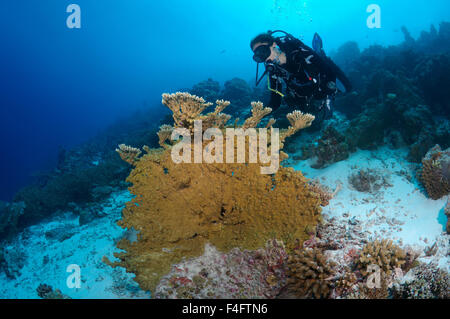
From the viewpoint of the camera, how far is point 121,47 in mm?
110562

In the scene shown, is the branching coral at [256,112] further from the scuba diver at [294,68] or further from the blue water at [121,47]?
the blue water at [121,47]

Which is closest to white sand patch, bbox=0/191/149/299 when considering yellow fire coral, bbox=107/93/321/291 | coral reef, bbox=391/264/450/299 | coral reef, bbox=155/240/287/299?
coral reef, bbox=155/240/287/299

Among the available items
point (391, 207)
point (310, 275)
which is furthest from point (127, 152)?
point (391, 207)

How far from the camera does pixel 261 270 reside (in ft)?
8.98

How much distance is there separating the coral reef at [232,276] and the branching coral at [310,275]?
6.1 inches

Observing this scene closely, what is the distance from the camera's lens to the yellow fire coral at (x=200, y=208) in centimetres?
270

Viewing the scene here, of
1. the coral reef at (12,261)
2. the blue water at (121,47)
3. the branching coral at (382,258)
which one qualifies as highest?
the blue water at (121,47)

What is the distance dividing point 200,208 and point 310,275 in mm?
1617

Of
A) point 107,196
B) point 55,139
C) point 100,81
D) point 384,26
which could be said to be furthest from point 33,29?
point 384,26

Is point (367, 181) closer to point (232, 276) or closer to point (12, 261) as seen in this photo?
point (232, 276)

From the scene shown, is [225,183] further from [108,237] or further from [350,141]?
[350,141]

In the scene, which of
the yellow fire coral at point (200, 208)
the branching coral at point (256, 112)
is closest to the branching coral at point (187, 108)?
the yellow fire coral at point (200, 208)

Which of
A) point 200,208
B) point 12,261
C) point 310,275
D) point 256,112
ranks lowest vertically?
point 12,261
